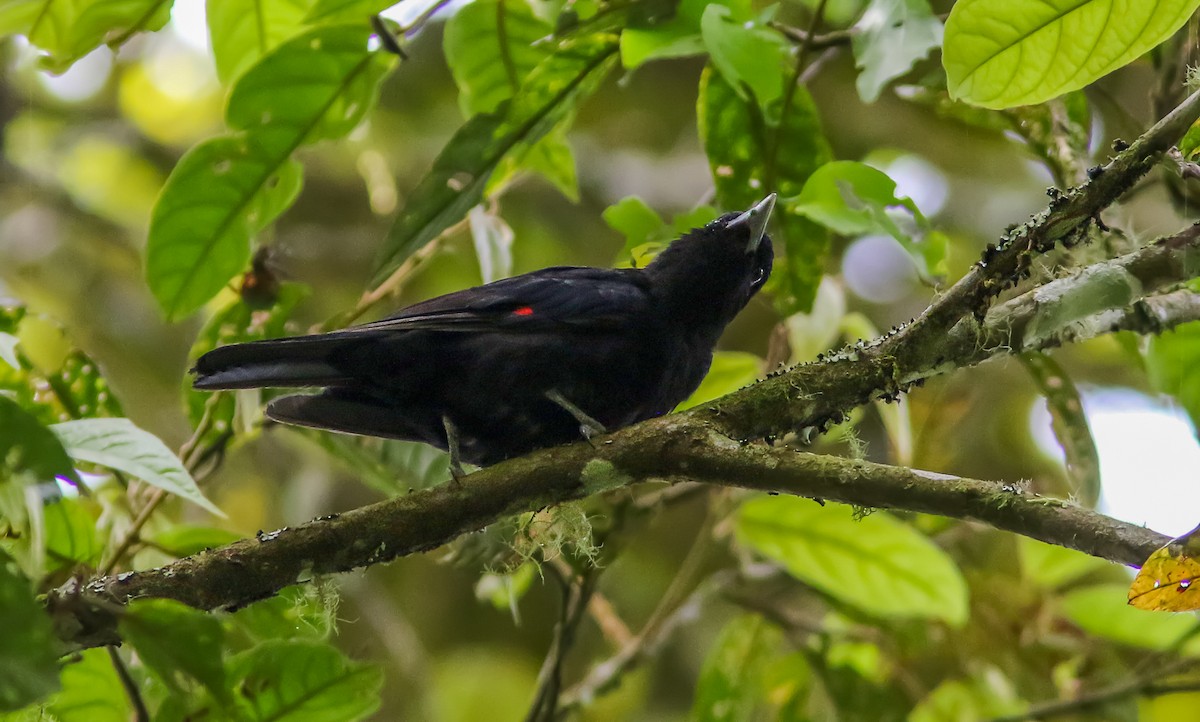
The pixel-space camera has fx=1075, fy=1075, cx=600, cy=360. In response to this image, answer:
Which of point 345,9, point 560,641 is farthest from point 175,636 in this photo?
point 345,9

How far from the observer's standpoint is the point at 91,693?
2.40 meters

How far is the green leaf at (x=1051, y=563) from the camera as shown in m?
4.05

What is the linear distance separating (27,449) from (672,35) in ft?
6.22

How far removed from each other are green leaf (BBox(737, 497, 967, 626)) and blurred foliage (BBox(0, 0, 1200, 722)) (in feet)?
0.03

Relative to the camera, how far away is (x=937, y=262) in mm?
2818

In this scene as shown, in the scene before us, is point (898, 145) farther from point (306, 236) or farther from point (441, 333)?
point (441, 333)

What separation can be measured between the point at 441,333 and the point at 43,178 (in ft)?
15.9

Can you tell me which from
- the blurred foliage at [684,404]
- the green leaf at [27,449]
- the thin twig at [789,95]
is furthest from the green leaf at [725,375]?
the green leaf at [27,449]

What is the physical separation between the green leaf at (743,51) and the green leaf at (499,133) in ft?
1.38

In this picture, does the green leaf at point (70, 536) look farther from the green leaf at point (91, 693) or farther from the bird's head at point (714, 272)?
the bird's head at point (714, 272)

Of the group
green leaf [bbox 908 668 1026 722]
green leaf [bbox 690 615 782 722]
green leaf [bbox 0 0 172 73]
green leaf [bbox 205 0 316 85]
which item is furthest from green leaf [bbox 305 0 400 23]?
green leaf [bbox 908 668 1026 722]

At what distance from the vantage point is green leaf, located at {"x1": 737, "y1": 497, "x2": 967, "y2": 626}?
3.43 metres

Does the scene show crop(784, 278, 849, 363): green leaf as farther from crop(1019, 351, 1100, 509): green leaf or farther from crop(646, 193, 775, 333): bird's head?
crop(1019, 351, 1100, 509): green leaf

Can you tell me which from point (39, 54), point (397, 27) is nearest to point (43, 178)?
point (39, 54)
